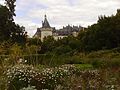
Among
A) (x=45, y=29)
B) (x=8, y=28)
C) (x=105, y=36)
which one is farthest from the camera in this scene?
(x=45, y=29)

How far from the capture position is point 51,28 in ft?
444

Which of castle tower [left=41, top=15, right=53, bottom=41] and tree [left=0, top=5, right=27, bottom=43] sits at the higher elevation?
castle tower [left=41, top=15, right=53, bottom=41]

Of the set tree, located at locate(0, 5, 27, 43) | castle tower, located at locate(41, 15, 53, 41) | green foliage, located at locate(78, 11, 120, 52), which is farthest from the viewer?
castle tower, located at locate(41, 15, 53, 41)

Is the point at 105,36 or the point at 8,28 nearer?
the point at 105,36

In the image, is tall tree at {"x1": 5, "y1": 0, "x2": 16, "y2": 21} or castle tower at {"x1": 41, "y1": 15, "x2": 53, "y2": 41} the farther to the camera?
castle tower at {"x1": 41, "y1": 15, "x2": 53, "y2": 41}

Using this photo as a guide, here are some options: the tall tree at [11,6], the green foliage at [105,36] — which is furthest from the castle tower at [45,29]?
the green foliage at [105,36]

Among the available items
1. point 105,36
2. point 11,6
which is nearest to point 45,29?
point 11,6

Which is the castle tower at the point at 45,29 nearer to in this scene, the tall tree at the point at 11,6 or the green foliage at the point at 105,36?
the tall tree at the point at 11,6

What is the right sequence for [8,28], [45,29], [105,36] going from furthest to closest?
[45,29] → [8,28] → [105,36]

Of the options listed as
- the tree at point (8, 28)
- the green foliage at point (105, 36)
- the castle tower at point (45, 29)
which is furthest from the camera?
the castle tower at point (45, 29)

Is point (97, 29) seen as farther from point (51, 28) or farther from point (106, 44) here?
point (51, 28)

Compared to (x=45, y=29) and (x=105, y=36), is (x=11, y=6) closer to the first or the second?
(x=105, y=36)

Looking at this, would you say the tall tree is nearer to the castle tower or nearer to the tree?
the tree

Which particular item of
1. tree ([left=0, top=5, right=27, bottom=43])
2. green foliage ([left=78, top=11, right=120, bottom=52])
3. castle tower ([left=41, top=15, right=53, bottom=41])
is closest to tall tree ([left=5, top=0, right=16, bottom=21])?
tree ([left=0, top=5, right=27, bottom=43])
